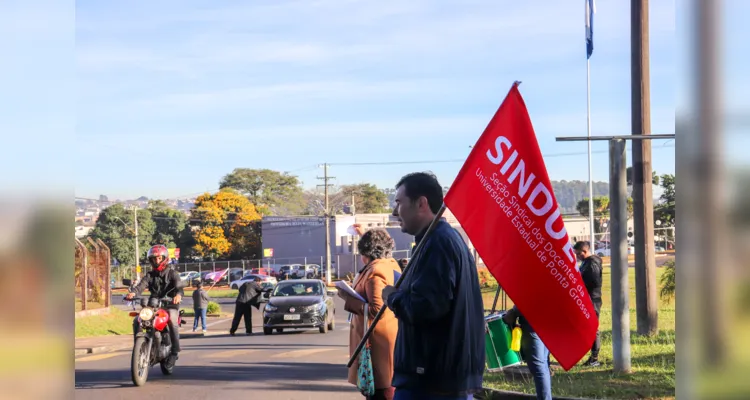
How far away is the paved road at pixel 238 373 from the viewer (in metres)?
11.9

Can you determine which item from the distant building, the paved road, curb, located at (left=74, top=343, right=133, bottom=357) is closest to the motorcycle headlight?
the paved road

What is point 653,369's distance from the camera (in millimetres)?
11016

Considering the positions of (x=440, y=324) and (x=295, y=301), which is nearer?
(x=440, y=324)

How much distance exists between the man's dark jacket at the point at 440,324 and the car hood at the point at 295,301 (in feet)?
67.2

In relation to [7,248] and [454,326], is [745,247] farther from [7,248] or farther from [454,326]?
[454,326]

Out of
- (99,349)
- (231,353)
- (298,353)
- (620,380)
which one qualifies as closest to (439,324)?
(620,380)

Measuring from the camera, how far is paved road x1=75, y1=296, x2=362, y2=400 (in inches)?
468

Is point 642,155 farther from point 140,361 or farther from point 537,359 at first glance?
point 140,361

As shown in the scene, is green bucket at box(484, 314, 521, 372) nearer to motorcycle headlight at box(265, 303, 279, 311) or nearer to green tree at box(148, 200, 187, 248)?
motorcycle headlight at box(265, 303, 279, 311)

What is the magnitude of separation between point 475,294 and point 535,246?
448mm

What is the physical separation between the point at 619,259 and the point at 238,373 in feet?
21.2

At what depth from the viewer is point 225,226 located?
9588cm

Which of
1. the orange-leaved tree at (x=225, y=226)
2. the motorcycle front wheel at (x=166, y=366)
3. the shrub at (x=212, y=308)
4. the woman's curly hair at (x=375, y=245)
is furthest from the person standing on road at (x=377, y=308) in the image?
the orange-leaved tree at (x=225, y=226)

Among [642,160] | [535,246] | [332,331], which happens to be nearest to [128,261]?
[332,331]
